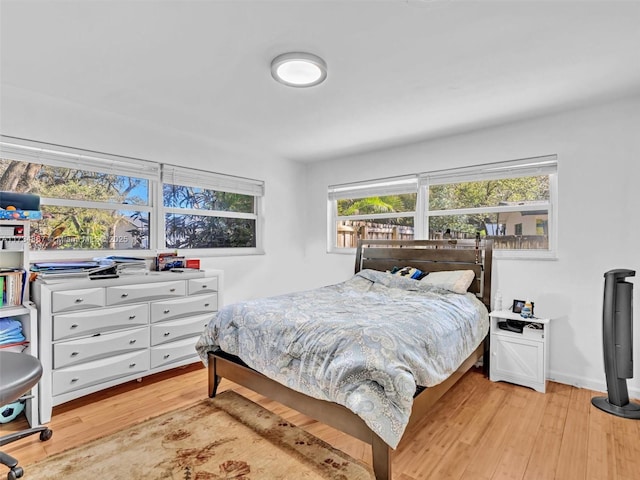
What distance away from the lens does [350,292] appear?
3.22m

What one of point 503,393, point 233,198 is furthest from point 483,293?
point 233,198

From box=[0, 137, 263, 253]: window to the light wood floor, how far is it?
4.43 ft

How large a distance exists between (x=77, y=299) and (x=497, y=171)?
370 centimetres

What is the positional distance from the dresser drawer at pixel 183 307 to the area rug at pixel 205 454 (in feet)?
2.72

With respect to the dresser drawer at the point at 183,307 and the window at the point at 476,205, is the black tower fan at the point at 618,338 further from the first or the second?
the dresser drawer at the point at 183,307

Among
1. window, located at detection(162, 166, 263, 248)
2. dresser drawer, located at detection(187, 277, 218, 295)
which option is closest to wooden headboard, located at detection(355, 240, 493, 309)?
window, located at detection(162, 166, 263, 248)

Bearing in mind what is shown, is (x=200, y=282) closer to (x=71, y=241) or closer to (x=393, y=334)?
(x=71, y=241)

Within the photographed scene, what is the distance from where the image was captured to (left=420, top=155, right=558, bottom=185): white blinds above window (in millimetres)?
3100

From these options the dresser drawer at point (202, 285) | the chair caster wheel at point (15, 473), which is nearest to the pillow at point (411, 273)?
the dresser drawer at point (202, 285)

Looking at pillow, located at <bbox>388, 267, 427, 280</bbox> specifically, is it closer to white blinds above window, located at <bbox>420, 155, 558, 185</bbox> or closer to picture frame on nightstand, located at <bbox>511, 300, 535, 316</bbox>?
picture frame on nightstand, located at <bbox>511, 300, 535, 316</bbox>

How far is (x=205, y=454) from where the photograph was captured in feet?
6.29

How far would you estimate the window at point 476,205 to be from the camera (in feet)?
10.4

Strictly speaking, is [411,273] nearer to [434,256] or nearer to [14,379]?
[434,256]

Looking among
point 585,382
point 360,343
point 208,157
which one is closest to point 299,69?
point 360,343
